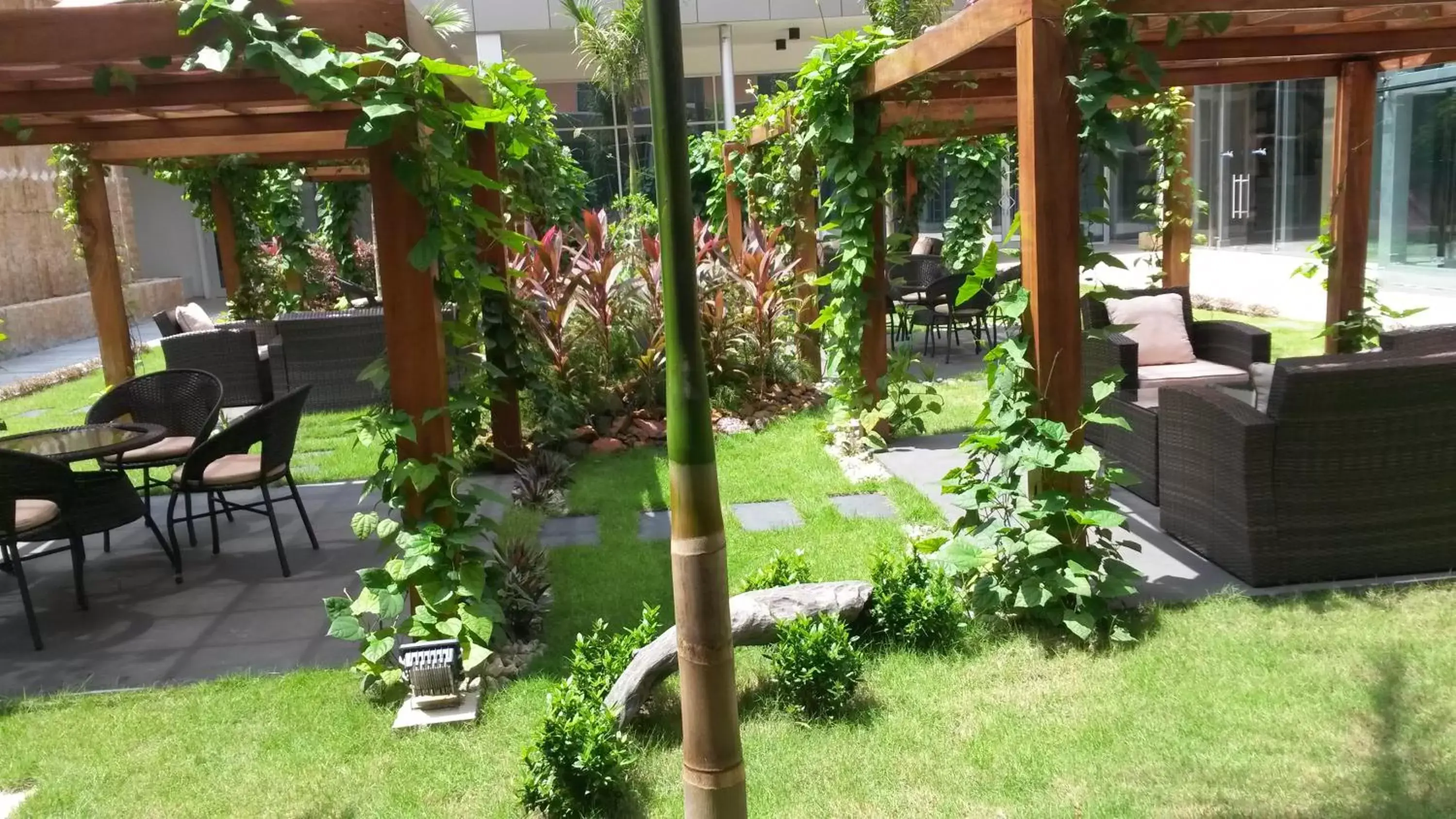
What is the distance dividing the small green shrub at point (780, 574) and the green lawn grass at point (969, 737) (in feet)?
0.90

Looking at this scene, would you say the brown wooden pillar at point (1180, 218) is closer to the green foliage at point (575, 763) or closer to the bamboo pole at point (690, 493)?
the green foliage at point (575, 763)

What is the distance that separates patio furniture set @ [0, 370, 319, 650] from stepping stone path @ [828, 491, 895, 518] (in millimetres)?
2487

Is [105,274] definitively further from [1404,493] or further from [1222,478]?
[1404,493]

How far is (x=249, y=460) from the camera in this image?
4.85m

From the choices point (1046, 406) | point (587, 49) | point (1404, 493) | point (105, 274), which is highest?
point (587, 49)

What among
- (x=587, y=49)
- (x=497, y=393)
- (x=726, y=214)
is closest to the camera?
(x=497, y=393)

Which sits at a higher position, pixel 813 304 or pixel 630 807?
pixel 813 304

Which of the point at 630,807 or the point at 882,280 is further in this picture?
the point at 882,280

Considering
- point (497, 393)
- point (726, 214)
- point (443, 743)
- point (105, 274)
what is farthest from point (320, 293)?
point (443, 743)

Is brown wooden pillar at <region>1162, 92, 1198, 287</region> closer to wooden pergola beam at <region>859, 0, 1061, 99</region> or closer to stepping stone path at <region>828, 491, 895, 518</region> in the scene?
wooden pergola beam at <region>859, 0, 1061, 99</region>

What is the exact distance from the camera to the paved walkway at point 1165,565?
149 inches

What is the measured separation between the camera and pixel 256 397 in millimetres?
8328

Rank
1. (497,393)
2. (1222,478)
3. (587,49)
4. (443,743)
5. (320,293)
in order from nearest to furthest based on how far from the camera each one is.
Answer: (443,743) < (1222,478) < (497,393) < (320,293) < (587,49)

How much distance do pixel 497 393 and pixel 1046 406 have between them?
6.96 ft
